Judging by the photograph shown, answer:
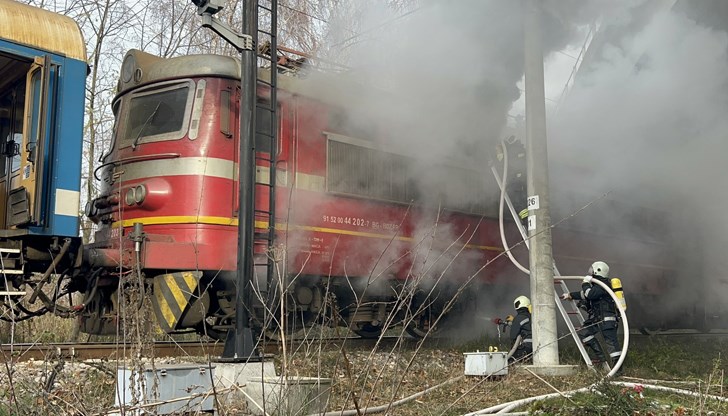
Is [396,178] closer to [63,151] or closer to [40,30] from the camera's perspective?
[63,151]

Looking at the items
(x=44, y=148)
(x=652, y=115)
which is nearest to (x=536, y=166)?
(x=652, y=115)

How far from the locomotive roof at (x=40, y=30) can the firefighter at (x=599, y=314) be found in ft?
20.4

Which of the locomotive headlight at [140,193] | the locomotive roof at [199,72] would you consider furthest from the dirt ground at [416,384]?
the locomotive roof at [199,72]

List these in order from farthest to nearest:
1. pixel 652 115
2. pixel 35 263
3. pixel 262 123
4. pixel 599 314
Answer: pixel 652 115
pixel 599 314
pixel 262 123
pixel 35 263

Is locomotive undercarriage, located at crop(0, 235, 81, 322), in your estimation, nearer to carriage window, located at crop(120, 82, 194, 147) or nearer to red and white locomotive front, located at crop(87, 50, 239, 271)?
red and white locomotive front, located at crop(87, 50, 239, 271)

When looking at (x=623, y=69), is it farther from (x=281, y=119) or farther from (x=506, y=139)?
(x=281, y=119)

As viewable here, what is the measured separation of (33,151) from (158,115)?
1.72 meters

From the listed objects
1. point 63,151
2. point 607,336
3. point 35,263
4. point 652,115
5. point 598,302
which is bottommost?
point 607,336

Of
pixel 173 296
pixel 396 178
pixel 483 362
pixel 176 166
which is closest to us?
pixel 483 362

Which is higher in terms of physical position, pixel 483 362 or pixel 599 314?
pixel 599 314

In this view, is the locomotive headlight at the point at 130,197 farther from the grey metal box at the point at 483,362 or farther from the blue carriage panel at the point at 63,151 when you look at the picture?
the grey metal box at the point at 483,362

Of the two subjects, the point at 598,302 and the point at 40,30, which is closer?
the point at 40,30

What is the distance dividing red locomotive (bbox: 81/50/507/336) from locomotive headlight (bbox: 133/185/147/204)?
0.04ft

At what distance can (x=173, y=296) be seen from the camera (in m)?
7.46
